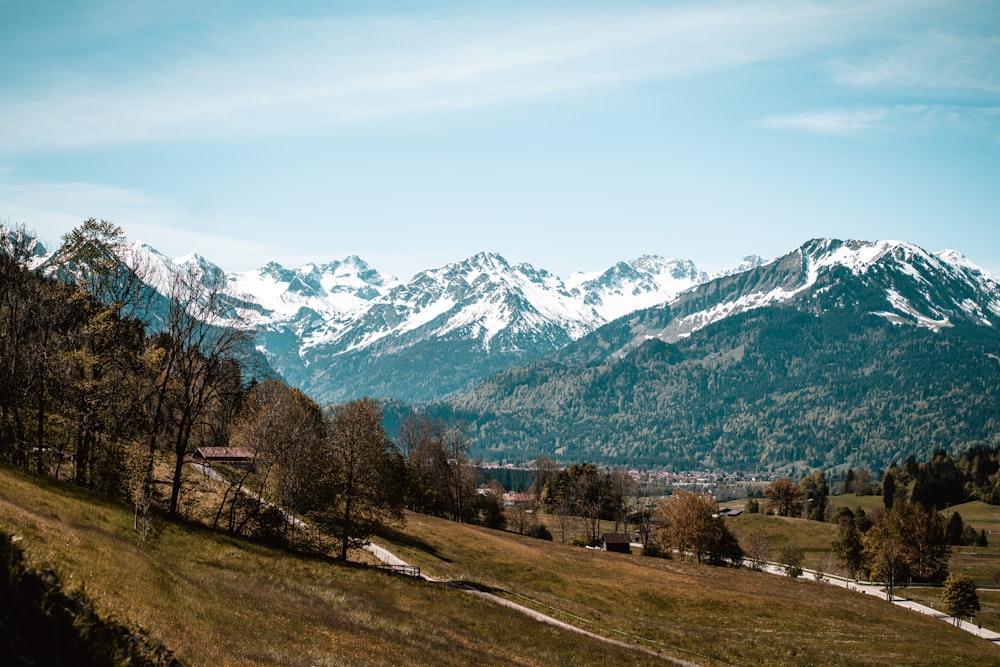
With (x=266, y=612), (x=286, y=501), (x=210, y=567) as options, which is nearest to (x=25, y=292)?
(x=286, y=501)

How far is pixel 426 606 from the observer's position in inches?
1786

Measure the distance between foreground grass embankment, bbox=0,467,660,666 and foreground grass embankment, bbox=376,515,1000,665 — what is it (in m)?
10.4

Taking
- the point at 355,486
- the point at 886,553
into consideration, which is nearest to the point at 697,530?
the point at 886,553

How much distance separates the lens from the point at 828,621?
229 feet

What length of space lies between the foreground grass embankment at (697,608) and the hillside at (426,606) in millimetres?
283

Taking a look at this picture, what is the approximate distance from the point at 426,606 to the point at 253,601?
591 inches

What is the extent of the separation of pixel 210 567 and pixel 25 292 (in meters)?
28.5

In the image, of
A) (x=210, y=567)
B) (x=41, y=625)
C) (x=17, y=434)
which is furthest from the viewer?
(x=17, y=434)

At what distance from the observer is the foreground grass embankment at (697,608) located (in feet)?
178

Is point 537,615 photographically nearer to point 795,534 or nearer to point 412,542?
point 412,542

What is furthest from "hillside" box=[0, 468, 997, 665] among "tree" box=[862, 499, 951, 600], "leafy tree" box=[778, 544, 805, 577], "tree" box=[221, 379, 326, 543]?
"tree" box=[862, 499, 951, 600]

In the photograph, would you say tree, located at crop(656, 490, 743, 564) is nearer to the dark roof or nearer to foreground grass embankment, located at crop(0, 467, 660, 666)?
the dark roof

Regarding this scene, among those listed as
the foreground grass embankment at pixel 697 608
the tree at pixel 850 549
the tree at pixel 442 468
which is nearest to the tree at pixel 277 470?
the foreground grass embankment at pixel 697 608

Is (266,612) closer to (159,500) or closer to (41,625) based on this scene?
(41,625)
